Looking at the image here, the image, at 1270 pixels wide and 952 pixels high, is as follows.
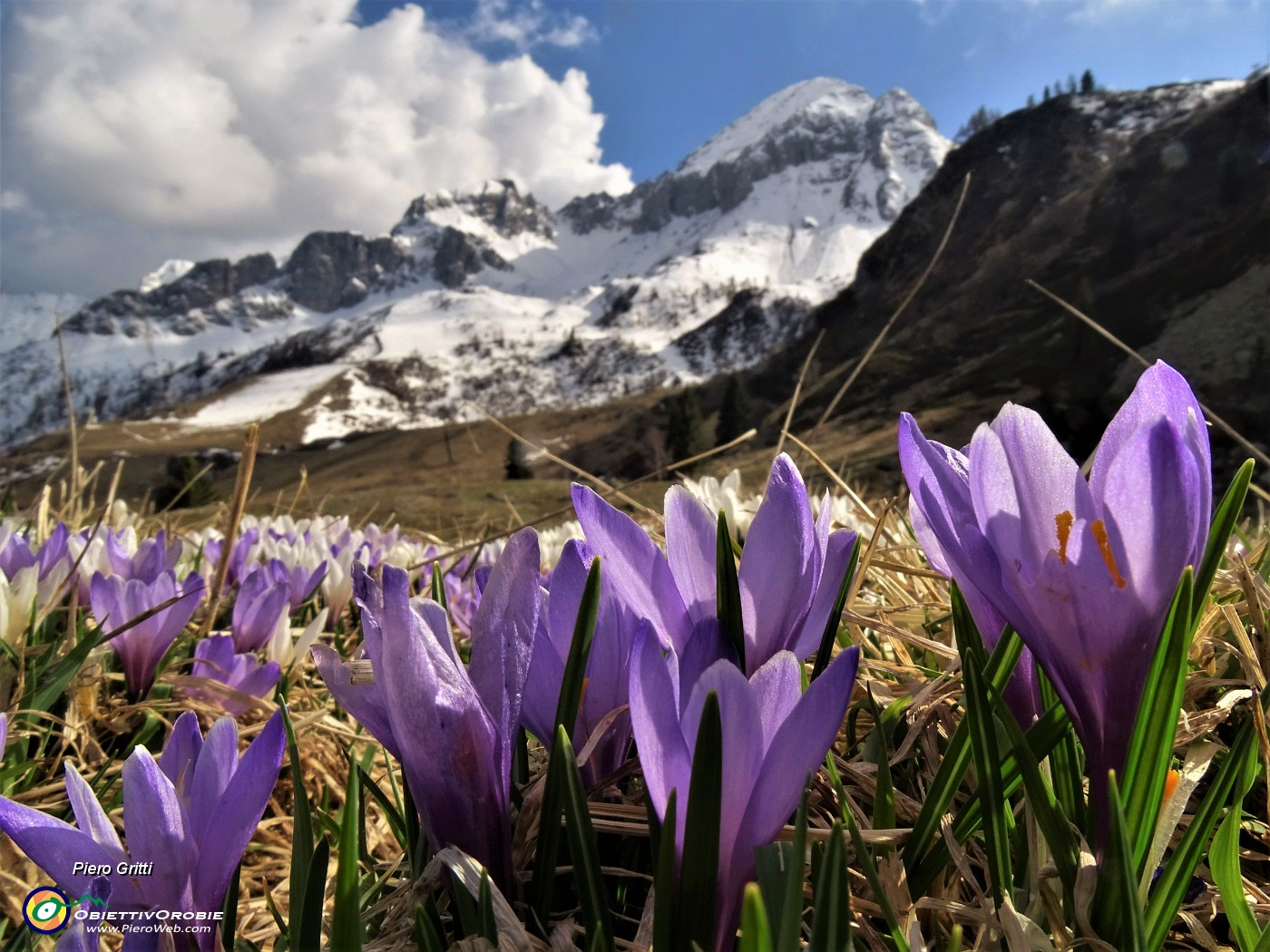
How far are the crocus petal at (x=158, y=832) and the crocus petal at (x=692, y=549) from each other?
0.43 m

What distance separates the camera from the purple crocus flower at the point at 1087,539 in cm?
50

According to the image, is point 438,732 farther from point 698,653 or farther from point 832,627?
point 832,627

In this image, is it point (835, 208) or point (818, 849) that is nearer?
point (818, 849)

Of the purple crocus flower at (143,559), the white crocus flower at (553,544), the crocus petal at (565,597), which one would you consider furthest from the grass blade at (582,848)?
the white crocus flower at (553,544)

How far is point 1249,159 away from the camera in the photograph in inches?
1790

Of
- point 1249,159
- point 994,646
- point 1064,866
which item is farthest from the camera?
point 1249,159

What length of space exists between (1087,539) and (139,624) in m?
1.57

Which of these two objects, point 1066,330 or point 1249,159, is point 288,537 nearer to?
point 1066,330

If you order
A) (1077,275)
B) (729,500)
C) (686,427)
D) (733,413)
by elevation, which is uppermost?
(1077,275)

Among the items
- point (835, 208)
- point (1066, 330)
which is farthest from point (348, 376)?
point (835, 208)

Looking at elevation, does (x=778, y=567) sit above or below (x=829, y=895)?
above

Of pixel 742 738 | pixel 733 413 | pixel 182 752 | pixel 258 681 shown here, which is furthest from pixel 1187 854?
pixel 733 413

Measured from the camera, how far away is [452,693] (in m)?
0.56

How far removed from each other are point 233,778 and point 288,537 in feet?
8.40
